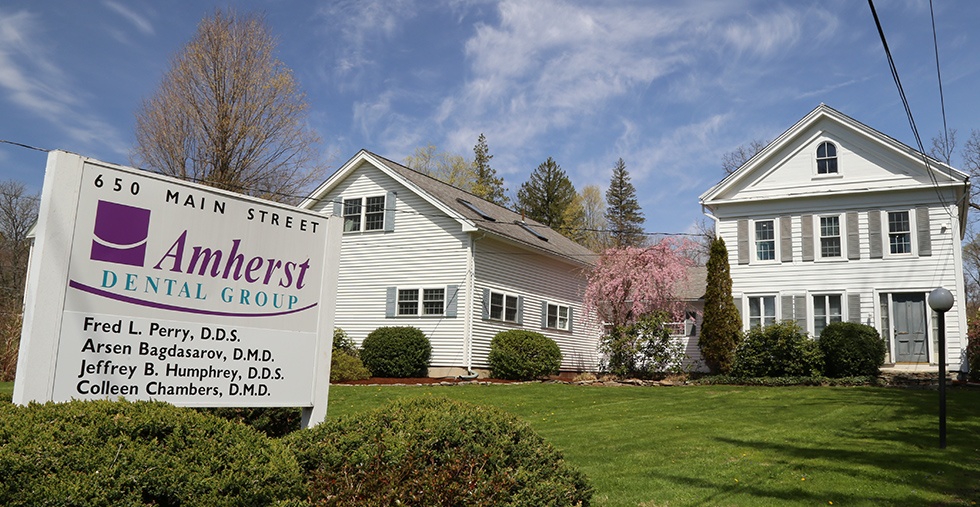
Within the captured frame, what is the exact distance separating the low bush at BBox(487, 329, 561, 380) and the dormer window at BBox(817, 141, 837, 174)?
34.0 feet

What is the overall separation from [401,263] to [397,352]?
315cm

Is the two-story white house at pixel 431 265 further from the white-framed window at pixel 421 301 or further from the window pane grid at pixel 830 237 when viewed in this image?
the window pane grid at pixel 830 237

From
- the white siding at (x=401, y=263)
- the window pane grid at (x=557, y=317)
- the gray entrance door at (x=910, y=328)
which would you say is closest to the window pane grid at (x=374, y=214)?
the white siding at (x=401, y=263)

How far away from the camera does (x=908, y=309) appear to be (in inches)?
837

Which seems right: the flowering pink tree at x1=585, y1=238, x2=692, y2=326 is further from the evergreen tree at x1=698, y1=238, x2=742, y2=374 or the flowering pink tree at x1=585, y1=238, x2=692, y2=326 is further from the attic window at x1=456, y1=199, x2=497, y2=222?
the attic window at x1=456, y1=199, x2=497, y2=222

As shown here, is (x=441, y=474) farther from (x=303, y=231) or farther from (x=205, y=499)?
(x=303, y=231)

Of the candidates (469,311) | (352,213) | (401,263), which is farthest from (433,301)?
(352,213)

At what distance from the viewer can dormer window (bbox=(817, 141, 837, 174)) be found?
2270cm

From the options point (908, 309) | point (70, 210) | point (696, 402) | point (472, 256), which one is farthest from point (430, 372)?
point (70, 210)

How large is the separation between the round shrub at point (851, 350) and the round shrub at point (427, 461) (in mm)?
17347

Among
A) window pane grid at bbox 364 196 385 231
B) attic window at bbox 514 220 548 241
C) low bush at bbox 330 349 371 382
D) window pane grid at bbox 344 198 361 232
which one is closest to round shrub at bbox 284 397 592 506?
low bush at bbox 330 349 371 382

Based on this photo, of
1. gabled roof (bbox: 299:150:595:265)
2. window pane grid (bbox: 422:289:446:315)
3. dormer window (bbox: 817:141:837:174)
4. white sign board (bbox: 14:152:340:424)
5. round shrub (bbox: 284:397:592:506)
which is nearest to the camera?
round shrub (bbox: 284:397:592:506)

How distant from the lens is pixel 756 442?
372 inches

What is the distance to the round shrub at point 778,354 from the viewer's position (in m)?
20.0
